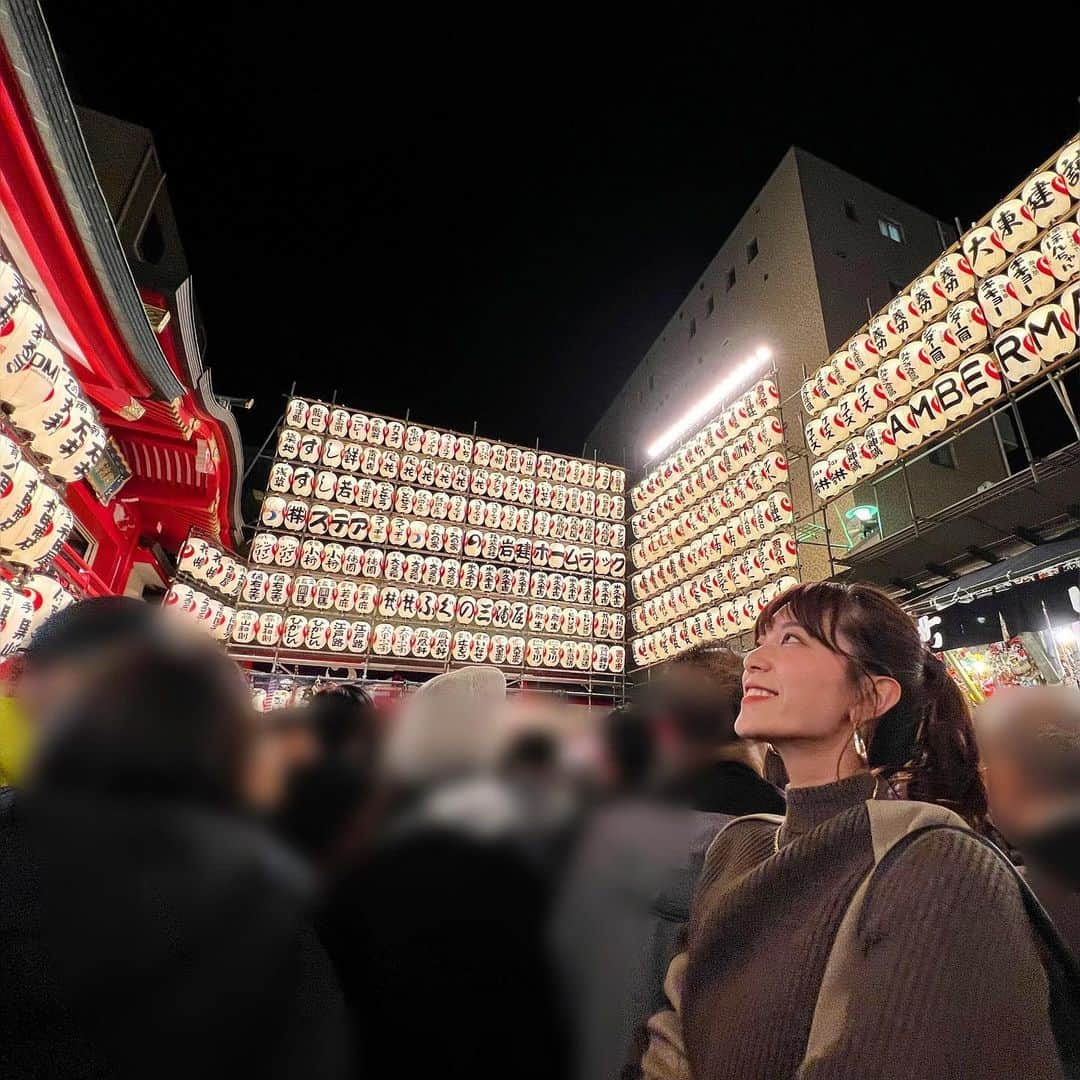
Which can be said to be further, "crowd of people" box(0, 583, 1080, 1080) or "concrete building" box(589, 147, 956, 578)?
"concrete building" box(589, 147, 956, 578)

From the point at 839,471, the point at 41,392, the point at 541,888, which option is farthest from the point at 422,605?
the point at 541,888

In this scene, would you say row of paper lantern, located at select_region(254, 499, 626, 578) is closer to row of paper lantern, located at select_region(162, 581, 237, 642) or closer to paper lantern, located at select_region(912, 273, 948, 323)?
row of paper lantern, located at select_region(162, 581, 237, 642)

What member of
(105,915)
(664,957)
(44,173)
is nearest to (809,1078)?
(664,957)

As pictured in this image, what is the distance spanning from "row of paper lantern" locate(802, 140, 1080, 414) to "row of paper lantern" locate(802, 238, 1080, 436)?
14mm

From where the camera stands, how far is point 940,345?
8500 millimetres

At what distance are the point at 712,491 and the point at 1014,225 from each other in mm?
7268

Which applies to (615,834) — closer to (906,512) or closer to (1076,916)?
(1076,916)

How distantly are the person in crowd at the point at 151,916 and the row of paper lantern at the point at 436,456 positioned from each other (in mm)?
13589

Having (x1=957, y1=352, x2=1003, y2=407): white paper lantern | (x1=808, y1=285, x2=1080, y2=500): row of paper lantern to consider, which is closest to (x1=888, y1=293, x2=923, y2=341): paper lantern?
(x1=808, y1=285, x2=1080, y2=500): row of paper lantern

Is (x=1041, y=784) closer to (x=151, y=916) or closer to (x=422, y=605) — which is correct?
(x=151, y=916)

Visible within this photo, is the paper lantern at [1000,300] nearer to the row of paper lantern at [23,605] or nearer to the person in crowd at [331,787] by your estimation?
the person in crowd at [331,787]

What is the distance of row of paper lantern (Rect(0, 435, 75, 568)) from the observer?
19.8 feet

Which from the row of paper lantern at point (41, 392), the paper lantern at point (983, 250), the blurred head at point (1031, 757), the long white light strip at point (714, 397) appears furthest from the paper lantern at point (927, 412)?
the row of paper lantern at point (41, 392)

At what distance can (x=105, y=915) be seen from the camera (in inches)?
43.6
